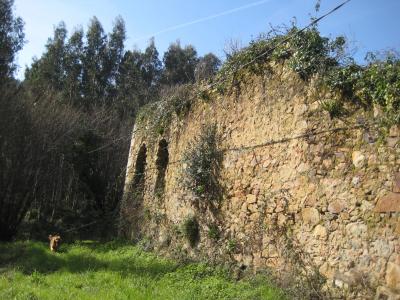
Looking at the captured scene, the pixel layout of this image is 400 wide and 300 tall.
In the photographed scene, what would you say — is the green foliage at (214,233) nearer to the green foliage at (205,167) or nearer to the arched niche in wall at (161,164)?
the green foliage at (205,167)

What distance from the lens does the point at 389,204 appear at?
5523 millimetres

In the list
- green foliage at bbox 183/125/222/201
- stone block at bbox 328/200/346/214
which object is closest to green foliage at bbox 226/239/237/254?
green foliage at bbox 183/125/222/201

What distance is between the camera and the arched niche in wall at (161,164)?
12.2m

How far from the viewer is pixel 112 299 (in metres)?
7.11

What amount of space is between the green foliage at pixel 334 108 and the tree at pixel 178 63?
2735 cm

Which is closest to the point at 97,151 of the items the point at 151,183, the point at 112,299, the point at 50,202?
the point at 50,202

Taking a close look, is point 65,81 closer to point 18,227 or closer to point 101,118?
point 101,118

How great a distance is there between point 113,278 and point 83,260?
8.05 feet

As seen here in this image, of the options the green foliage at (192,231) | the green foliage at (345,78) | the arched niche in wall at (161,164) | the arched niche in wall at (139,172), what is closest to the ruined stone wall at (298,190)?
the green foliage at (192,231)

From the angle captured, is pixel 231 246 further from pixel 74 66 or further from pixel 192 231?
pixel 74 66

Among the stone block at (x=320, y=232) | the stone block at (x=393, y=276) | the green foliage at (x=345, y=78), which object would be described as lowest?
the stone block at (x=393, y=276)

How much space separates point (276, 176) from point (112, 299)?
127 inches

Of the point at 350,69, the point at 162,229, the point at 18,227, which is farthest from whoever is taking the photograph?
the point at 18,227

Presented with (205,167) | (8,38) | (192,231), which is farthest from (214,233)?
(8,38)
